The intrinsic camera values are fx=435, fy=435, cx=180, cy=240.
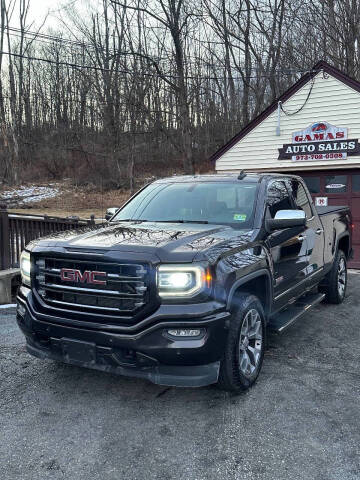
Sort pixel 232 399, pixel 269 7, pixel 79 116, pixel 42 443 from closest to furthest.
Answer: pixel 42 443
pixel 232 399
pixel 269 7
pixel 79 116

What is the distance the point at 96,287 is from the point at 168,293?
57cm

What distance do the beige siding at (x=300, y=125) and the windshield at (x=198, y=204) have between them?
7.81m

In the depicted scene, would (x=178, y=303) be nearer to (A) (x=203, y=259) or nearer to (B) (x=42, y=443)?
(A) (x=203, y=259)

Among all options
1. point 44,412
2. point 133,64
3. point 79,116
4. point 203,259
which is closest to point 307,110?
point 203,259

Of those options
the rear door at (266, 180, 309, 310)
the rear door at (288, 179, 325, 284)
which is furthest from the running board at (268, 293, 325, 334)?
the rear door at (288, 179, 325, 284)

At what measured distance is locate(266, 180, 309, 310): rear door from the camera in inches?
171

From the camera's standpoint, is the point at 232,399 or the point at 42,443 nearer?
the point at 42,443

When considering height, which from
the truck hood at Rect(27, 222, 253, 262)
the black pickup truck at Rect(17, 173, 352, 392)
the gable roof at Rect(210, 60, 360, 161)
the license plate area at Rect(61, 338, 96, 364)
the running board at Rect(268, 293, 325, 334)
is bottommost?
the running board at Rect(268, 293, 325, 334)

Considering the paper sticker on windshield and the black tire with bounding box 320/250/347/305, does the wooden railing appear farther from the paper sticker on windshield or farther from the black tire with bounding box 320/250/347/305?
the black tire with bounding box 320/250/347/305

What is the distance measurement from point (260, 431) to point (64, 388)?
1733 mm

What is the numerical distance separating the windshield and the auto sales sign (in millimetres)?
7763

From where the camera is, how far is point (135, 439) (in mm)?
3031

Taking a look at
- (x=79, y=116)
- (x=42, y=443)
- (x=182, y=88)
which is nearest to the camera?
(x=42, y=443)

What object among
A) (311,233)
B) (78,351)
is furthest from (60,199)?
(78,351)
